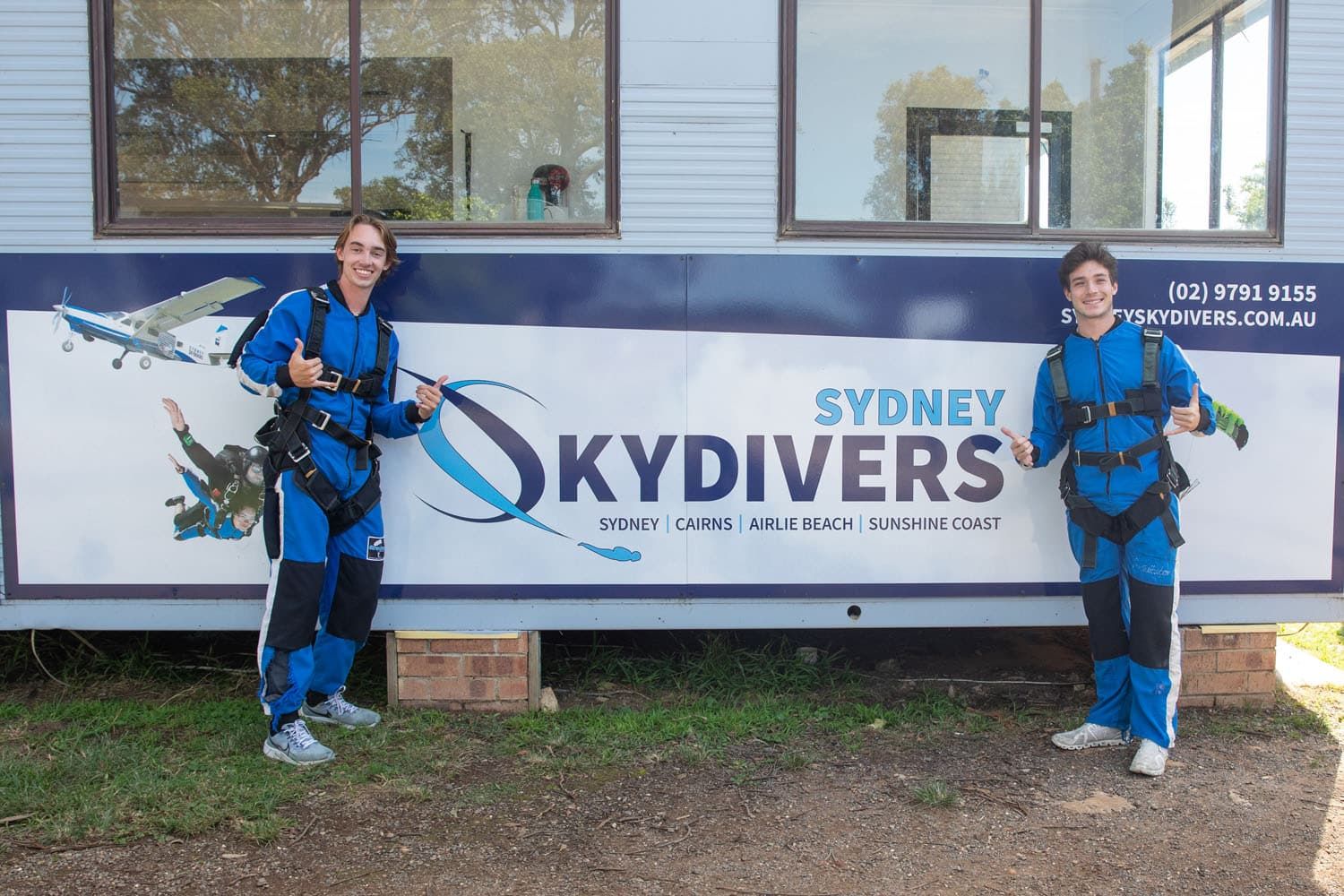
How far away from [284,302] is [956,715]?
3.01 meters

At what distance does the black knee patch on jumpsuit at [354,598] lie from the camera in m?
Answer: 3.82

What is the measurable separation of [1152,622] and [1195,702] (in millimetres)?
879

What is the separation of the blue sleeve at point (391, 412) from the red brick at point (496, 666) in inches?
38.0

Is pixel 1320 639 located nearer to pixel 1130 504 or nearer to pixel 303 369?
pixel 1130 504

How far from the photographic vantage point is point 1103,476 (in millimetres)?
3654

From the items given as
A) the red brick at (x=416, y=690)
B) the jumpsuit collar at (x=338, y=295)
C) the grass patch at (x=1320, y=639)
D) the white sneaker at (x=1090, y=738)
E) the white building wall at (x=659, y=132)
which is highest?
the white building wall at (x=659, y=132)

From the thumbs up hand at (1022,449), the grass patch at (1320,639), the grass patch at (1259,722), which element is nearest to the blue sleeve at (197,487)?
the thumbs up hand at (1022,449)

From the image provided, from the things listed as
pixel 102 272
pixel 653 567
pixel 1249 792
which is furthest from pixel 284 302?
pixel 1249 792

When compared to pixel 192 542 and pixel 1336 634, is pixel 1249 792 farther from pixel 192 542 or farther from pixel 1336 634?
pixel 192 542

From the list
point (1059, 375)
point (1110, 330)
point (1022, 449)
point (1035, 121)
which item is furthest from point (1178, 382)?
point (1035, 121)

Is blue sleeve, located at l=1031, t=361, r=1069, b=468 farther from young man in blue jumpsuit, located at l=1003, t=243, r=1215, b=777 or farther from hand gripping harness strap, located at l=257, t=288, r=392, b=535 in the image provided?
hand gripping harness strap, located at l=257, t=288, r=392, b=535

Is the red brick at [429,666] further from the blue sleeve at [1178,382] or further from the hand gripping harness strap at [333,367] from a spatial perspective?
the blue sleeve at [1178,382]

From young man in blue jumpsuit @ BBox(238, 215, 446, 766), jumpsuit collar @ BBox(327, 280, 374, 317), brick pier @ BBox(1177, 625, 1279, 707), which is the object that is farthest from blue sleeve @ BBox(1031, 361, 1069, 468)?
jumpsuit collar @ BBox(327, 280, 374, 317)

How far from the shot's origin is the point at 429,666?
163 inches
